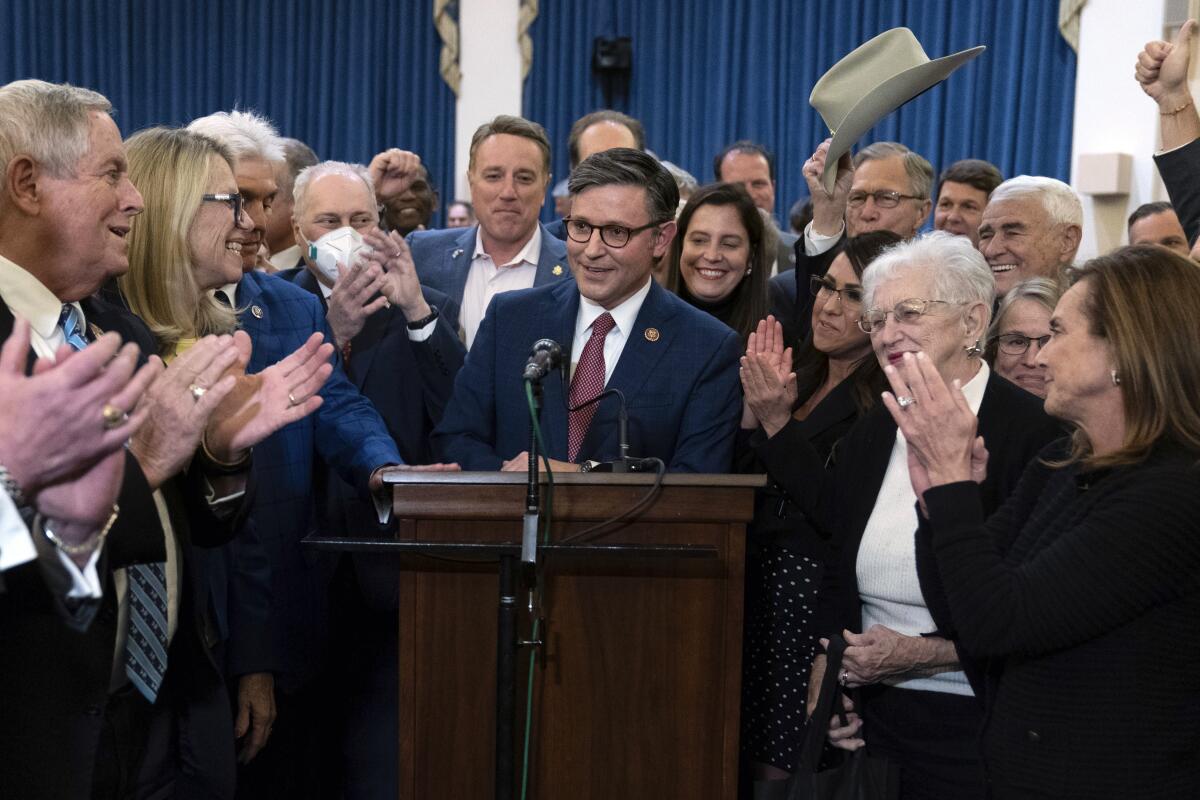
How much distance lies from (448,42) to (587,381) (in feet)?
21.0

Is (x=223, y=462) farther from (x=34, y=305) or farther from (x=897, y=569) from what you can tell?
(x=897, y=569)

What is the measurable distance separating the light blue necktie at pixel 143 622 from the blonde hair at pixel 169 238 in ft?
1.63

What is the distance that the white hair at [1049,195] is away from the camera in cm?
432

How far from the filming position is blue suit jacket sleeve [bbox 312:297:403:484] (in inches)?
121

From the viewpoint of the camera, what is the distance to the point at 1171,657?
200cm

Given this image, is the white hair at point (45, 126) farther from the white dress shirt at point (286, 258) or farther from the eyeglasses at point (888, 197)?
the eyeglasses at point (888, 197)

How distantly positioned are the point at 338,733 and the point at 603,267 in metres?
1.56

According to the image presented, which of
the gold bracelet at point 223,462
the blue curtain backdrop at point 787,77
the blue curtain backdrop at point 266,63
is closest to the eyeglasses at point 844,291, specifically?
the gold bracelet at point 223,462

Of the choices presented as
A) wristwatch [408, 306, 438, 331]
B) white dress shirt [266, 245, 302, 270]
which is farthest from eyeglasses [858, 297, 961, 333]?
white dress shirt [266, 245, 302, 270]

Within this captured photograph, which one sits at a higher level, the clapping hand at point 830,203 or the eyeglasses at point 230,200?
the clapping hand at point 830,203

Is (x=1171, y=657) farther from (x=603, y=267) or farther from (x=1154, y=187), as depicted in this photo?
(x=1154, y=187)

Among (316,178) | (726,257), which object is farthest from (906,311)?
(316,178)

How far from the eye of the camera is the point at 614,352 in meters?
3.20

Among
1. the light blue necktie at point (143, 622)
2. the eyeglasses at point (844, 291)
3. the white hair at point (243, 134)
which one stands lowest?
the light blue necktie at point (143, 622)
